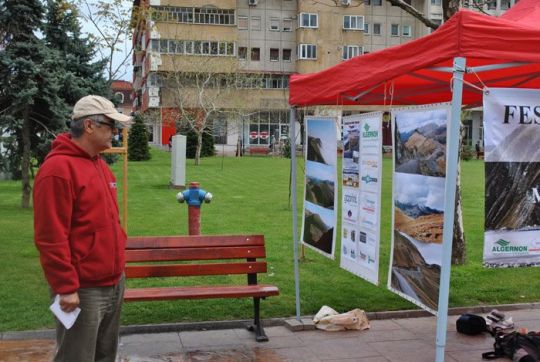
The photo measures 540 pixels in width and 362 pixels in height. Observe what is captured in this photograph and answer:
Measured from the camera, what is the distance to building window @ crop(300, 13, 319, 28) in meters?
57.9

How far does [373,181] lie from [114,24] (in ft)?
46.9

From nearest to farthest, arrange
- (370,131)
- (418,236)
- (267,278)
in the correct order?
(418,236)
(370,131)
(267,278)

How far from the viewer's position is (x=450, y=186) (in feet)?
12.8

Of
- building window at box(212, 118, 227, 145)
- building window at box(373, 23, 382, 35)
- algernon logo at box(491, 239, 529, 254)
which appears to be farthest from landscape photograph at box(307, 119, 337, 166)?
building window at box(373, 23, 382, 35)

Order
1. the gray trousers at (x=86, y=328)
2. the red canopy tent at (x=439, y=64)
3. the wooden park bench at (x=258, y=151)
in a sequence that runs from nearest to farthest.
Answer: the gray trousers at (x=86, y=328), the red canopy tent at (x=439, y=64), the wooden park bench at (x=258, y=151)

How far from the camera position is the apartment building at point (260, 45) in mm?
48562

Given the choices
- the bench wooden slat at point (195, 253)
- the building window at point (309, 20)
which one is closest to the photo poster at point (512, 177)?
the bench wooden slat at point (195, 253)

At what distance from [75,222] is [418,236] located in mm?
2486

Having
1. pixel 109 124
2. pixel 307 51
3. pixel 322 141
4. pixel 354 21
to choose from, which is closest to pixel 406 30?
pixel 354 21

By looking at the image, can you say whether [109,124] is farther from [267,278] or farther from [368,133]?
[267,278]

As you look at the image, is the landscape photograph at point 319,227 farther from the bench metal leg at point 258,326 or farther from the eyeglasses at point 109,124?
the eyeglasses at point 109,124

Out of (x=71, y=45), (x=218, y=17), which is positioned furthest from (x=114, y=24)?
(x=218, y=17)

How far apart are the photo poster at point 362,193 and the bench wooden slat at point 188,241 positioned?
88 cm

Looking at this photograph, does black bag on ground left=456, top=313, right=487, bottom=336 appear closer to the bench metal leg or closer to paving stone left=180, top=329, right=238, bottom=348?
the bench metal leg
